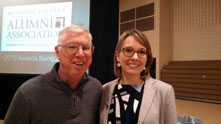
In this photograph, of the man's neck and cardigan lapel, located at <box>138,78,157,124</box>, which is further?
the man's neck

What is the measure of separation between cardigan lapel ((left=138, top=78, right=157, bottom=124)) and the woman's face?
14 centimetres

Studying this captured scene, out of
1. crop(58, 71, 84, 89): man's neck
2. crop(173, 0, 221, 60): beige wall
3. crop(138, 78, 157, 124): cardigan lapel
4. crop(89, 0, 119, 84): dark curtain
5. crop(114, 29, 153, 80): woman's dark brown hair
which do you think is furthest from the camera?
crop(173, 0, 221, 60): beige wall

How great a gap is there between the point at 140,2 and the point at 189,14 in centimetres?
198

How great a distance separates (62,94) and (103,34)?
7.01 ft

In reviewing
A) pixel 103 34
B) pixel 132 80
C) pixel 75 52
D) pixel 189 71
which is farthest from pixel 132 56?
pixel 189 71

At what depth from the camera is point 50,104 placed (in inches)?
51.2

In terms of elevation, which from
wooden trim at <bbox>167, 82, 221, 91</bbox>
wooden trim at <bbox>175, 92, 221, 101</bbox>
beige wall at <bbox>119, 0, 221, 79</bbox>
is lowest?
wooden trim at <bbox>175, 92, 221, 101</bbox>

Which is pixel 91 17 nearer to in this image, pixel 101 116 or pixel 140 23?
pixel 101 116

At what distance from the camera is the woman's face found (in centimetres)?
128

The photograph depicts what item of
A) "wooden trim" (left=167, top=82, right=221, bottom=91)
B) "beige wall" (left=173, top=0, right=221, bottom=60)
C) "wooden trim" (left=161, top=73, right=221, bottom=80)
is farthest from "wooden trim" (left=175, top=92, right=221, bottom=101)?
"beige wall" (left=173, top=0, right=221, bottom=60)

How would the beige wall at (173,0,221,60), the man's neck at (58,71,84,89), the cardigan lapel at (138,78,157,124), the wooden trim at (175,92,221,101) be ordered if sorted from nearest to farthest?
the cardigan lapel at (138,78,157,124), the man's neck at (58,71,84,89), the wooden trim at (175,92,221,101), the beige wall at (173,0,221,60)

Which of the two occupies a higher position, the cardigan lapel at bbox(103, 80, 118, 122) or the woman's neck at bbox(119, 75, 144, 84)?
the woman's neck at bbox(119, 75, 144, 84)

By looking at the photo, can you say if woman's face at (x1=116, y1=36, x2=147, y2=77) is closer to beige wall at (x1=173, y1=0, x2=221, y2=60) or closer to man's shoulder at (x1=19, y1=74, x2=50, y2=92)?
man's shoulder at (x1=19, y1=74, x2=50, y2=92)

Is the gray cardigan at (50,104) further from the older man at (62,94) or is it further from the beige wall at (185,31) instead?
the beige wall at (185,31)
